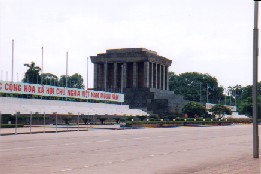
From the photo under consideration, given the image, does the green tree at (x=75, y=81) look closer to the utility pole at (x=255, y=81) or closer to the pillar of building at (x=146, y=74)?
the pillar of building at (x=146, y=74)

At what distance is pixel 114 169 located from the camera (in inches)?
600

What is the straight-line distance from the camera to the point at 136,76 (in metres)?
142

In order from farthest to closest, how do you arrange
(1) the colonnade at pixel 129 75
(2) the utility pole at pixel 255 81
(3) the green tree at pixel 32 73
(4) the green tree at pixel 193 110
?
(1) the colonnade at pixel 129 75, (3) the green tree at pixel 32 73, (4) the green tree at pixel 193 110, (2) the utility pole at pixel 255 81

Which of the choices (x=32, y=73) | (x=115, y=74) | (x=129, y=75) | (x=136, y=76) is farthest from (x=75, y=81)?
(x=32, y=73)

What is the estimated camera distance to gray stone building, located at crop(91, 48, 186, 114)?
127 m

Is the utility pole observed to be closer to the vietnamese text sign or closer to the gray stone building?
the vietnamese text sign

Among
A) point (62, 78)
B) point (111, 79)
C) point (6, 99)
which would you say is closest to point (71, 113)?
point (6, 99)

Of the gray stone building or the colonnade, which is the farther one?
the colonnade

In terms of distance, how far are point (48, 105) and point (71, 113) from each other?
14.4 feet

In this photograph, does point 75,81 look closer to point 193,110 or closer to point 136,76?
point 136,76

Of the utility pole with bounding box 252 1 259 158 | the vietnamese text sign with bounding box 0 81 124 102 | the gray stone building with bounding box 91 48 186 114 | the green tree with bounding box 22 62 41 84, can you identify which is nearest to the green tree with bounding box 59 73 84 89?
the gray stone building with bounding box 91 48 186 114

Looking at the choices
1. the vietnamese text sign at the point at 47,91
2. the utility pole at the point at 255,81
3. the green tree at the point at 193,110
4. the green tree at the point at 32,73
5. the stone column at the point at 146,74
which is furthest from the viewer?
the stone column at the point at 146,74

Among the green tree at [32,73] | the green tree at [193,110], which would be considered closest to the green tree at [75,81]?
the green tree at [32,73]

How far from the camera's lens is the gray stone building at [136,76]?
12700 centimetres
